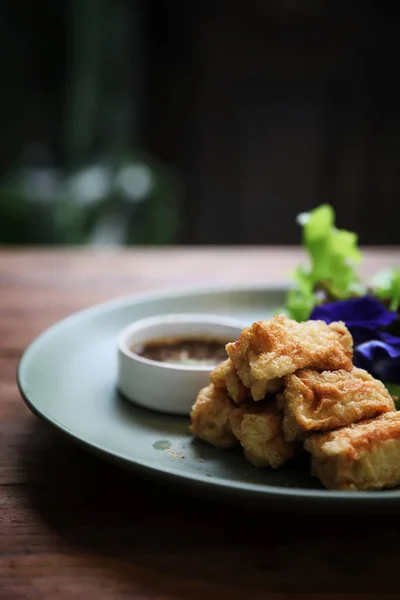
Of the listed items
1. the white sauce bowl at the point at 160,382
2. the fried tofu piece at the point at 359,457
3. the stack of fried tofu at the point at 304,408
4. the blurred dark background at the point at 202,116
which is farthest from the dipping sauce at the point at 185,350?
the blurred dark background at the point at 202,116

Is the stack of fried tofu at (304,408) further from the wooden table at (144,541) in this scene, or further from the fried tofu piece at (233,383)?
the wooden table at (144,541)

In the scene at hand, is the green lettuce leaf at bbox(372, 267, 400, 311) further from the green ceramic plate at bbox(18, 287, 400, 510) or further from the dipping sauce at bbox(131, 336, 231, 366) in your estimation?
the dipping sauce at bbox(131, 336, 231, 366)

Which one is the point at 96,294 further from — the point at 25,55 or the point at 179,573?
the point at 25,55

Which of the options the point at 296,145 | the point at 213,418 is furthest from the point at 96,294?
the point at 296,145

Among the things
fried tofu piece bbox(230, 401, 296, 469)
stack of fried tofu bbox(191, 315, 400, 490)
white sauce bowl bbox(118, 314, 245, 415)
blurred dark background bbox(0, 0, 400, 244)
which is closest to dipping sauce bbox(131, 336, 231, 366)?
white sauce bowl bbox(118, 314, 245, 415)

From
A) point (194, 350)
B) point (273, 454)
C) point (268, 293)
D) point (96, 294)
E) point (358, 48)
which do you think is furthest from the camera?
point (358, 48)

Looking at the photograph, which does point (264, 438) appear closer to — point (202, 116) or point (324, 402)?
point (324, 402)
